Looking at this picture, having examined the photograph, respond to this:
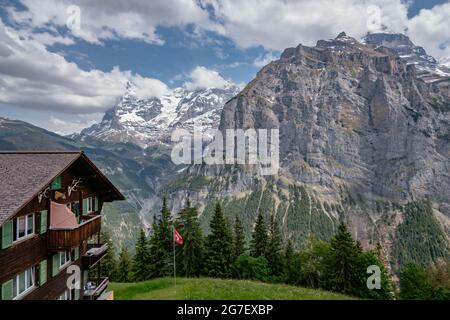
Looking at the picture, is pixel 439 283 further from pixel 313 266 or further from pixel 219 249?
pixel 219 249

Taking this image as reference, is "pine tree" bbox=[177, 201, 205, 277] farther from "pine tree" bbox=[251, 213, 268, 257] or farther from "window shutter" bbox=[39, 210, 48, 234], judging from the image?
"window shutter" bbox=[39, 210, 48, 234]

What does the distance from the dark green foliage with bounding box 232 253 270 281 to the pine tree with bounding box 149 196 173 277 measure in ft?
33.3

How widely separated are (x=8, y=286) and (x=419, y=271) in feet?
188

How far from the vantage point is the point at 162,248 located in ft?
182

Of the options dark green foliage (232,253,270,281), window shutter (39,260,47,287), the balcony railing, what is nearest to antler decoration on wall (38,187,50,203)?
the balcony railing

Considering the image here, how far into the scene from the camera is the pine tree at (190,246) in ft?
176

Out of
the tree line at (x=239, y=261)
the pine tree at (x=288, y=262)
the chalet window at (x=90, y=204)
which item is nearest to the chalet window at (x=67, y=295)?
the chalet window at (x=90, y=204)

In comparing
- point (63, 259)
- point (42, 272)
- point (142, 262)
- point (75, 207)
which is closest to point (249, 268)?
point (142, 262)

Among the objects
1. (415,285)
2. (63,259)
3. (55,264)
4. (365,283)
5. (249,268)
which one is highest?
(55,264)

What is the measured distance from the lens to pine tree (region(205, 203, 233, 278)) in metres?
54.4

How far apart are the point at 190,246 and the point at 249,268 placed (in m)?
9.57

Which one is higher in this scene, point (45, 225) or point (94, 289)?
point (45, 225)

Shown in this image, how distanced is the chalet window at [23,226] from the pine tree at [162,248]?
118 feet
